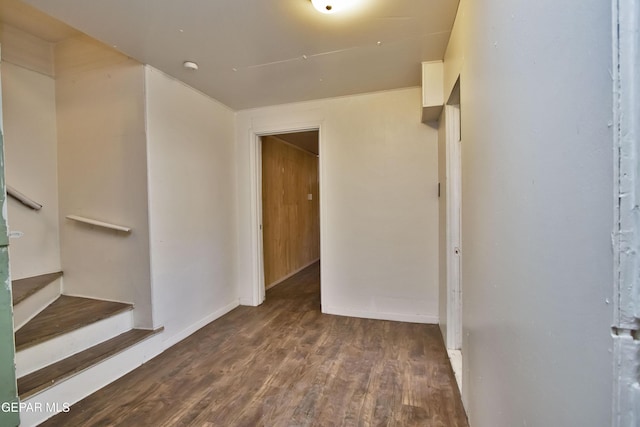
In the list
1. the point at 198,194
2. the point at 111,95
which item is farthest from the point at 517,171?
the point at 111,95

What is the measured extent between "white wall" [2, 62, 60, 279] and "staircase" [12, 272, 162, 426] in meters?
0.20

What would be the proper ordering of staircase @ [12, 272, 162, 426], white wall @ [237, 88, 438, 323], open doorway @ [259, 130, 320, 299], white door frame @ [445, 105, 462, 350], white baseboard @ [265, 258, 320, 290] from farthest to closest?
white baseboard @ [265, 258, 320, 290]
open doorway @ [259, 130, 320, 299]
white wall @ [237, 88, 438, 323]
white door frame @ [445, 105, 462, 350]
staircase @ [12, 272, 162, 426]

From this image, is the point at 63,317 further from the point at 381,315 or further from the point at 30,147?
the point at 381,315

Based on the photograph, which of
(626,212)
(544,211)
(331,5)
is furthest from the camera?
(331,5)

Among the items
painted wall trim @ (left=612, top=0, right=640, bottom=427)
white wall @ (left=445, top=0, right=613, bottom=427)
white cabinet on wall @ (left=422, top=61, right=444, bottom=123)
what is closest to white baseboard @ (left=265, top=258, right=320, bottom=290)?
white cabinet on wall @ (left=422, top=61, right=444, bottom=123)

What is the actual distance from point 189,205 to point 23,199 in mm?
1215

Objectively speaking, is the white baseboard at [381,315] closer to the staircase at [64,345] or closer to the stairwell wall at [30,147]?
the staircase at [64,345]

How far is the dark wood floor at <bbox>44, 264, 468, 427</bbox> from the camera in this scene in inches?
64.3

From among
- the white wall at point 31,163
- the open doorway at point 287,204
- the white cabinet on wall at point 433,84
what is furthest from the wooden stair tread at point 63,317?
the white cabinet on wall at point 433,84

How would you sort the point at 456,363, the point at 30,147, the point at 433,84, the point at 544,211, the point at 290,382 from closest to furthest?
the point at 544,211, the point at 290,382, the point at 456,363, the point at 433,84, the point at 30,147

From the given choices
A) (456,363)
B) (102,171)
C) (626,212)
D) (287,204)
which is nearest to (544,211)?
(626,212)

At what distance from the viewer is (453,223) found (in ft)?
7.29

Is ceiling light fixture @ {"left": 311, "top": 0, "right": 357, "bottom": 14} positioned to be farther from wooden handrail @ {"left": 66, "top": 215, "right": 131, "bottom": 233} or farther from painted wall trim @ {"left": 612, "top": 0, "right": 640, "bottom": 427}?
wooden handrail @ {"left": 66, "top": 215, "right": 131, "bottom": 233}

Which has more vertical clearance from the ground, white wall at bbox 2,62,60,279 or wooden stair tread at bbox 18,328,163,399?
white wall at bbox 2,62,60,279
